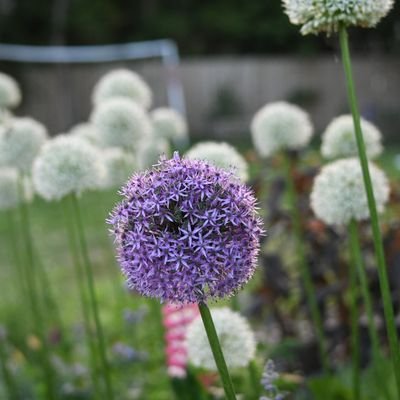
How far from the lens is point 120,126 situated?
2830 millimetres

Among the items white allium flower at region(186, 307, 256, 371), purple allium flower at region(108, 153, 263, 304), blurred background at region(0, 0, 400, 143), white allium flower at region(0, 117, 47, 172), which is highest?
blurred background at region(0, 0, 400, 143)

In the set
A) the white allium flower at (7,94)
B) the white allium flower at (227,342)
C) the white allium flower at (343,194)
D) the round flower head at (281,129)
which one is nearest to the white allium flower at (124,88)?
the white allium flower at (7,94)

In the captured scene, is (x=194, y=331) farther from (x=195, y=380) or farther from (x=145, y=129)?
(x=145, y=129)

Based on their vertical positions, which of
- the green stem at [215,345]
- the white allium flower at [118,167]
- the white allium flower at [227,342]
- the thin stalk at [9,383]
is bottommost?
the thin stalk at [9,383]

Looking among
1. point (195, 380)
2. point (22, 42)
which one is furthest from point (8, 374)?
point (22, 42)

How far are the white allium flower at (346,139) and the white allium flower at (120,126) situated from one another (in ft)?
2.79

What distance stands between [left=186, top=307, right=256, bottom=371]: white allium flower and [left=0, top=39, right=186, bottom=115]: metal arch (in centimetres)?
1495

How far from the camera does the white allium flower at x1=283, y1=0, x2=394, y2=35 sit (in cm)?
156

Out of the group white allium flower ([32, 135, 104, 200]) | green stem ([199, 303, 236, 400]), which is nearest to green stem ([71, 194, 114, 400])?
white allium flower ([32, 135, 104, 200])

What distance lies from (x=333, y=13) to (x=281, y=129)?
3.69ft

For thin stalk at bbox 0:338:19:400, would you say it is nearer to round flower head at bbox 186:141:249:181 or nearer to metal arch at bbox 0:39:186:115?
round flower head at bbox 186:141:249:181

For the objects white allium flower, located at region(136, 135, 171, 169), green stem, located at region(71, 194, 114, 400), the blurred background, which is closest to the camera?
green stem, located at region(71, 194, 114, 400)

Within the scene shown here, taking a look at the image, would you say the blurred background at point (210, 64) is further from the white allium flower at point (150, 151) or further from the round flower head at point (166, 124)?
the white allium flower at point (150, 151)

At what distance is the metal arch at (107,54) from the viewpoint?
1709 cm
